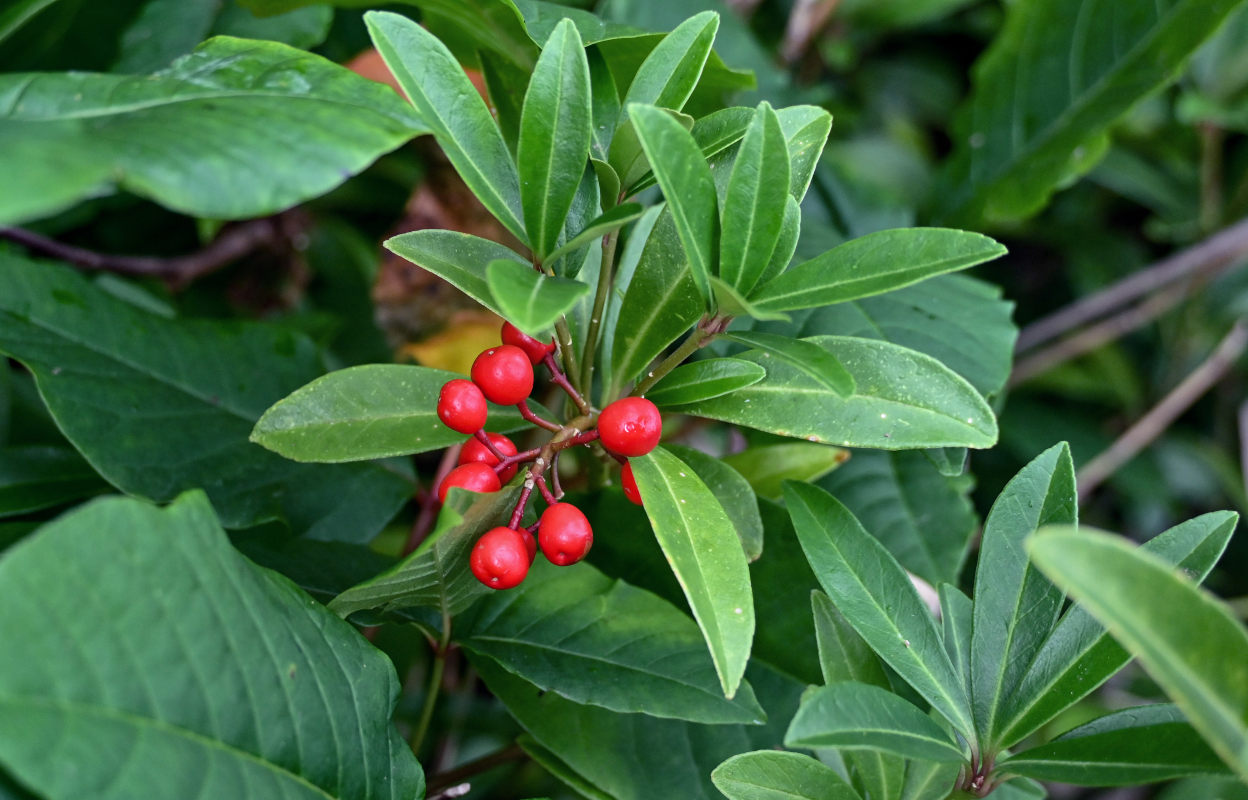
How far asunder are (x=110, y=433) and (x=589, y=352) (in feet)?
1.84

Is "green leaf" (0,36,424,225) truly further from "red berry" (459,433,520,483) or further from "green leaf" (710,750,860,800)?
"green leaf" (710,750,860,800)

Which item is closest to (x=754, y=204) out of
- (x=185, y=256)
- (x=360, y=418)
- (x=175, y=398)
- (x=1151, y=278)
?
(x=360, y=418)

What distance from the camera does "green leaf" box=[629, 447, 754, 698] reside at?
0.66m

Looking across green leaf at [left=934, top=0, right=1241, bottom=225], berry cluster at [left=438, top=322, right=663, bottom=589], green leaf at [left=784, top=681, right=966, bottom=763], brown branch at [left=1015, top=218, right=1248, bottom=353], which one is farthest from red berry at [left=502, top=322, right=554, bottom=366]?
brown branch at [left=1015, top=218, right=1248, bottom=353]

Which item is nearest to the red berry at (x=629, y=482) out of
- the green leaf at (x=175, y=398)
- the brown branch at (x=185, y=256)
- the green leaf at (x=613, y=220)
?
the green leaf at (x=613, y=220)

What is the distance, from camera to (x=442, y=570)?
78 cm

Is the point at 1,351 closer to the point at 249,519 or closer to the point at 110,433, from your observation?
the point at 110,433

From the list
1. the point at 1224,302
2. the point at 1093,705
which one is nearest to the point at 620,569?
the point at 1093,705

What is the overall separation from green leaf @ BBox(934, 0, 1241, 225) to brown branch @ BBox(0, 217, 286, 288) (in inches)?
54.4

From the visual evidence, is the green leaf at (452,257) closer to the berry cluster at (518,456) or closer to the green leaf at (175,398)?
the berry cluster at (518,456)

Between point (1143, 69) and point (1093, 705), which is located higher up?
point (1143, 69)

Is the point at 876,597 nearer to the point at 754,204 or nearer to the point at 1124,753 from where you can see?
the point at 1124,753

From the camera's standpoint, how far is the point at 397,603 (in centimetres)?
82

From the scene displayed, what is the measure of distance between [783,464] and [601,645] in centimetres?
36
